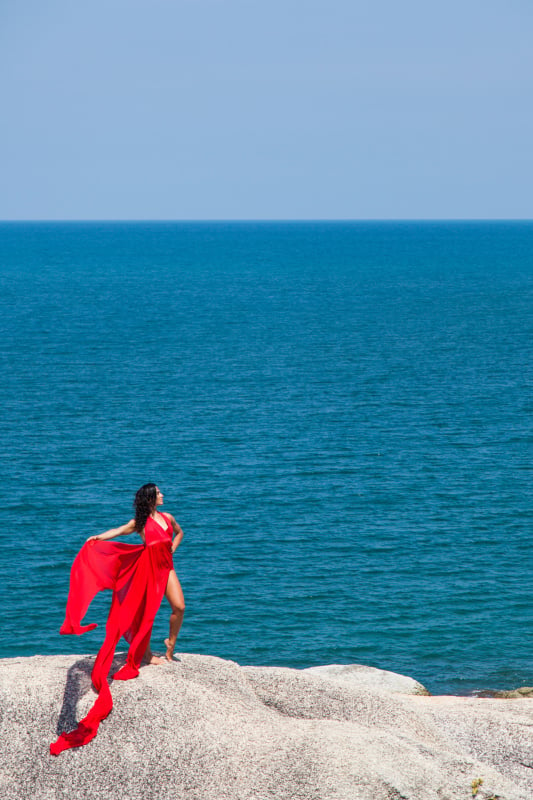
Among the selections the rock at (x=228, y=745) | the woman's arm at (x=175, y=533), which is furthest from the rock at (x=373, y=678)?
the woman's arm at (x=175, y=533)

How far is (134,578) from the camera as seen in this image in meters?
17.2

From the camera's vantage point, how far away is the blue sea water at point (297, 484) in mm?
36906

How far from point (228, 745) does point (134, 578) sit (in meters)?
3.44

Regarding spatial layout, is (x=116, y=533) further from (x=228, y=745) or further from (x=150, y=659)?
(x=228, y=745)

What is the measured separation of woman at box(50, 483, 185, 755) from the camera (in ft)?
55.2

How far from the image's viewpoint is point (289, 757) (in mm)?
15250

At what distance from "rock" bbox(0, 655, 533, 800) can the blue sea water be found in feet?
50.8

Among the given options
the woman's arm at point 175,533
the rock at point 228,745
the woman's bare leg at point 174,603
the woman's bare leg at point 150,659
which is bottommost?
the rock at point 228,745

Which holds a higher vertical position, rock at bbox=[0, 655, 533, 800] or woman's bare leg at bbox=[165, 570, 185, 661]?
woman's bare leg at bbox=[165, 570, 185, 661]

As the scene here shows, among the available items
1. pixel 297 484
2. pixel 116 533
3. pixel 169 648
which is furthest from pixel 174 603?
pixel 297 484

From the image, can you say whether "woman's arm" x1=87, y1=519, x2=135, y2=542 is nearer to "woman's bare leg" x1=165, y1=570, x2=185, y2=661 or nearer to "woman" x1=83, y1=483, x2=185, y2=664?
"woman" x1=83, y1=483, x2=185, y2=664

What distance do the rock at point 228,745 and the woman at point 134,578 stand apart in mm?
676

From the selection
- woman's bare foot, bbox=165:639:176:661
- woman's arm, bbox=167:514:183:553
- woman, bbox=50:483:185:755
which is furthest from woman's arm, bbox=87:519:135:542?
woman's bare foot, bbox=165:639:176:661

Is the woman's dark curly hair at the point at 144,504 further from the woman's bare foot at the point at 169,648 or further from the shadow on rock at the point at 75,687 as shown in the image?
the shadow on rock at the point at 75,687
